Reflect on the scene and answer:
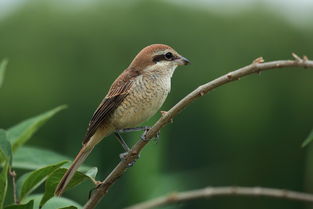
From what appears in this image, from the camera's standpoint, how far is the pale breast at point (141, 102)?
2508 mm

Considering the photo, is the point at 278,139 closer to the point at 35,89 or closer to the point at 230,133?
the point at 230,133

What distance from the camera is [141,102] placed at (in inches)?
99.3

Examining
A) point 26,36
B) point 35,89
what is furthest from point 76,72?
point 26,36

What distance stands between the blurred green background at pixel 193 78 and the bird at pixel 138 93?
4.14 meters

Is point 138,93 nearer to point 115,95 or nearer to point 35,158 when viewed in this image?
point 115,95

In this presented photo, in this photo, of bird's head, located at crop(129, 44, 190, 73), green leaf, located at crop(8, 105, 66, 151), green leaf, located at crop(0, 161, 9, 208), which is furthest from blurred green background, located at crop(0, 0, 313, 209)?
green leaf, located at crop(0, 161, 9, 208)

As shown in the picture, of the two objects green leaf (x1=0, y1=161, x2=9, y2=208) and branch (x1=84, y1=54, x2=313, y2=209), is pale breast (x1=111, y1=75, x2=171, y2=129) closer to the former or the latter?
branch (x1=84, y1=54, x2=313, y2=209)

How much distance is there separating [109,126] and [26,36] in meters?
7.95

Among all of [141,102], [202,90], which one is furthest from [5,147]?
[141,102]

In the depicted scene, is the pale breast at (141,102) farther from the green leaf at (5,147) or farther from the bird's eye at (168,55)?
the green leaf at (5,147)

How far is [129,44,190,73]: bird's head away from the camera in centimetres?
255

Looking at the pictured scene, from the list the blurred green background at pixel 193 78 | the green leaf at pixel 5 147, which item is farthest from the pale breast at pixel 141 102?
the blurred green background at pixel 193 78

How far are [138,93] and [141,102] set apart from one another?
0.06 meters

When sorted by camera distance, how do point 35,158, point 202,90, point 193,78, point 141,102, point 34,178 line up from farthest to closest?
point 193,78 < point 141,102 < point 35,158 < point 34,178 < point 202,90
